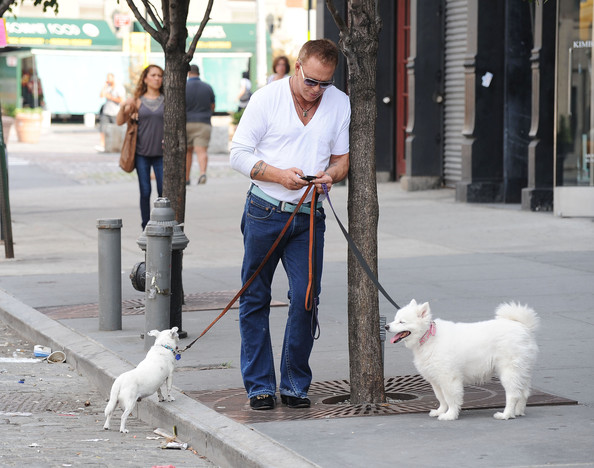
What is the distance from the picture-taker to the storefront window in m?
15.2

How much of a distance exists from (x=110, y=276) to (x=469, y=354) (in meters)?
3.71

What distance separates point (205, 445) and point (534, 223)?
9.74 m

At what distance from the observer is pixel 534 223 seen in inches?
581

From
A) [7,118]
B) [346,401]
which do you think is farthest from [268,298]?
[7,118]

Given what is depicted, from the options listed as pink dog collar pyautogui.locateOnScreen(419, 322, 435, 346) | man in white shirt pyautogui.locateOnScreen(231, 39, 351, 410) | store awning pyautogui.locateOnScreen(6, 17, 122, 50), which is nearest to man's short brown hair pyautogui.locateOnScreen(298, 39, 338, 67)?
man in white shirt pyautogui.locateOnScreen(231, 39, 351, 410)

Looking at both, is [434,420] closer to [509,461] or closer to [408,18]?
[509,461]

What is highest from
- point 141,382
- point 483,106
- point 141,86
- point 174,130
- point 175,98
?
point 141,86

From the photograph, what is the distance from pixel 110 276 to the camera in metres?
8.73

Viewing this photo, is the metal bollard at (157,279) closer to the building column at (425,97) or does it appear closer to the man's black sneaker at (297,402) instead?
the man's black sneaker at (297,402)

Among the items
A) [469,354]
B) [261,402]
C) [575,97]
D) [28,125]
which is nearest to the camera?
[469,354]

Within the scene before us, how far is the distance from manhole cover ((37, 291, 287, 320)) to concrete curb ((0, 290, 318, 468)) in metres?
0.25

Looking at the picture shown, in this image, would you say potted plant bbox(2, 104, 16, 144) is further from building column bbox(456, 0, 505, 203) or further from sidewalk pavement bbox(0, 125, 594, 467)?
building column bbox(456, 0, 505, 203)

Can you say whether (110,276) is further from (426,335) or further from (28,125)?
(28,125)

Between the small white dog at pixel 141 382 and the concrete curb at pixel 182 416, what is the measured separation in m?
0.15
